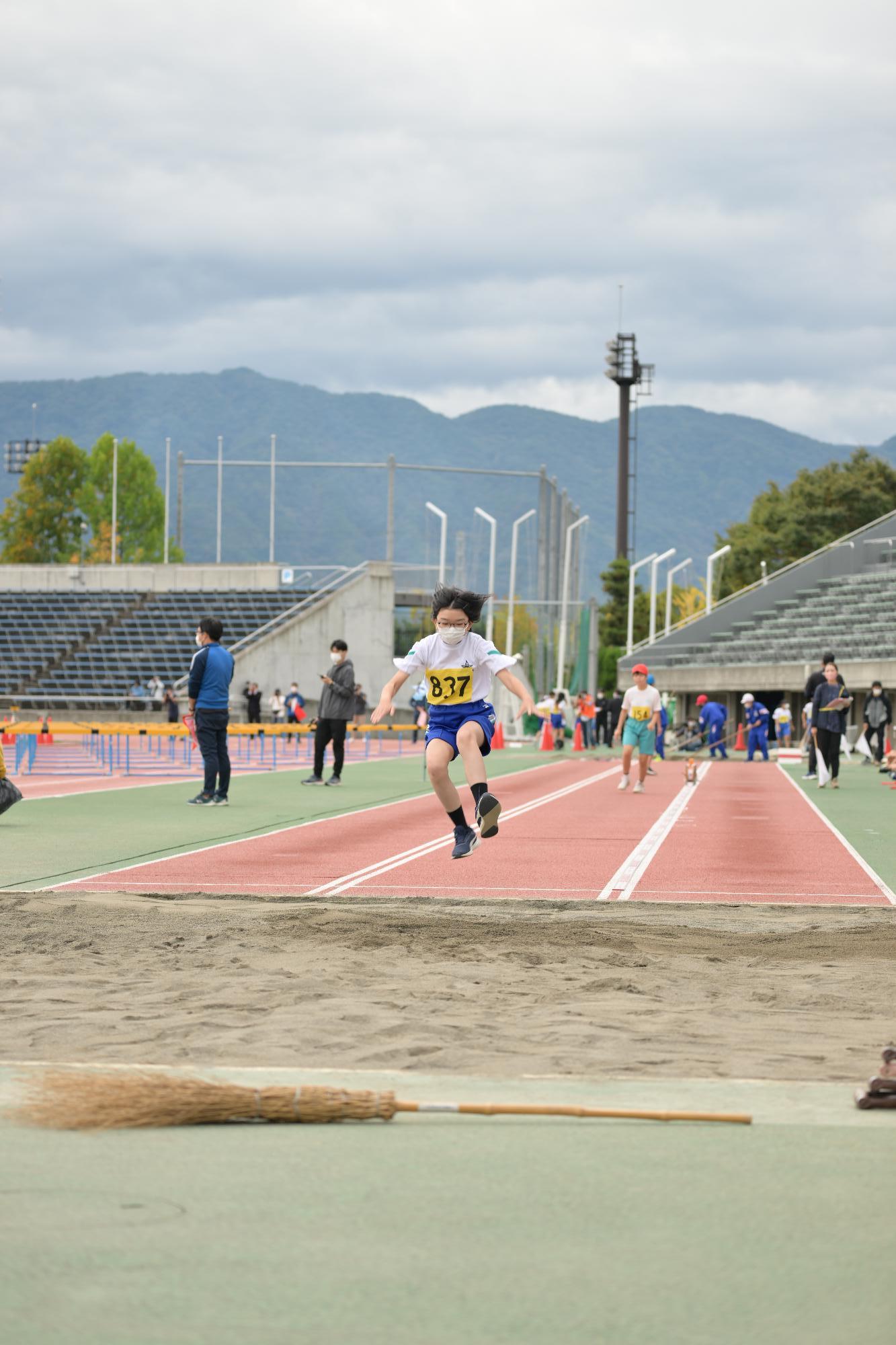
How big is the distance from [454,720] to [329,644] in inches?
2115

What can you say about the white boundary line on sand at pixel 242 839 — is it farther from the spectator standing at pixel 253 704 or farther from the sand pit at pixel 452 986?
the spectator standing at pixel 253 704

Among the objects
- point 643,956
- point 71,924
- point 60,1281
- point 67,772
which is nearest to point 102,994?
point 71,924

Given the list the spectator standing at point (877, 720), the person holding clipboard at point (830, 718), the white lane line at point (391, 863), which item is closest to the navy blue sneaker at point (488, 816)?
the white lane line at point (391, 863)

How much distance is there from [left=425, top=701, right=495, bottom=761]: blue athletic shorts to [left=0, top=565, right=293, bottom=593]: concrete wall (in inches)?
2300

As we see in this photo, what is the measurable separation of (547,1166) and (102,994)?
126 inches

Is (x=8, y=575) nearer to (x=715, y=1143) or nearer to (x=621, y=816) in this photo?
(x=621, y=816)

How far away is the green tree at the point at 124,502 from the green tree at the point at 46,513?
2.02 meters

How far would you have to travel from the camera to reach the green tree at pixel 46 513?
95688 mm

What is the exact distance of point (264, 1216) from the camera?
3889 mm

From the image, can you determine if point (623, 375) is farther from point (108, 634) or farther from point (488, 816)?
point (488, 816)

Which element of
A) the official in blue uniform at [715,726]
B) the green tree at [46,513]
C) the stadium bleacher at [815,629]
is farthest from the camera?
the green tree at [46,513]

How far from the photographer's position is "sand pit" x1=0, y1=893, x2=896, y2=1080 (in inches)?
230

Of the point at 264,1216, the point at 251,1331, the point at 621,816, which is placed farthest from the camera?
the point at 621,816

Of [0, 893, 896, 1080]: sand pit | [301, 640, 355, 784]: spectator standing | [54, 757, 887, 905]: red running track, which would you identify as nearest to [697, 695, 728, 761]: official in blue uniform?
[301, 640, 355, 784]: spectator standing
